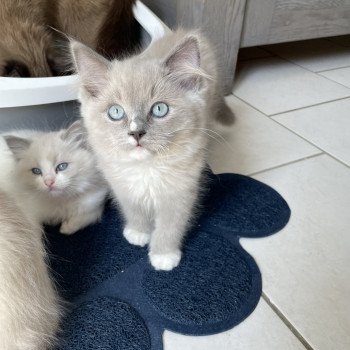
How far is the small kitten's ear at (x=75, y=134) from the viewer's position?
0.92 metres

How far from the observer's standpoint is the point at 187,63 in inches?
27.6

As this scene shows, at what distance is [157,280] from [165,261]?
1.8 inches

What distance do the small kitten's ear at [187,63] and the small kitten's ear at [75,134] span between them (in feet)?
1.04

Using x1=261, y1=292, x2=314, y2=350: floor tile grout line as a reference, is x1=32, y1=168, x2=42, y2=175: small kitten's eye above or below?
above

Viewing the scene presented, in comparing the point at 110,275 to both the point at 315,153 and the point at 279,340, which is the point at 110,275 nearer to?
the point at 279,340

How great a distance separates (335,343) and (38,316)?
56cm

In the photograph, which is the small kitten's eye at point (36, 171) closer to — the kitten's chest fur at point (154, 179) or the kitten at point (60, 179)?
the kitten at point (60, 179)

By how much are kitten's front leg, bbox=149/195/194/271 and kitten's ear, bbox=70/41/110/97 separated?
278 millimetres

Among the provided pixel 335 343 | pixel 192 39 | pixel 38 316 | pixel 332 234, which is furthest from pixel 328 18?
pixel 38 316

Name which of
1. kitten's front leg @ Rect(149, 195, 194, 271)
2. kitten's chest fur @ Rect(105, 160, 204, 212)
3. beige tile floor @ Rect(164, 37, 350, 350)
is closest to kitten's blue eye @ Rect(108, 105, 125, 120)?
kitten's chest fur @ Rect(105, 160, 204, 212)

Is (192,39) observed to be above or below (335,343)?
above

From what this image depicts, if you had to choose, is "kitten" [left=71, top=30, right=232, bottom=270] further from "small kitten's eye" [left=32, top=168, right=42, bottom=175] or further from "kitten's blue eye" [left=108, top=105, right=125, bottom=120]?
"small kitten's eye" [left=32, top=168, right=42, bottom=175]

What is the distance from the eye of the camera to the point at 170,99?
2.33ft

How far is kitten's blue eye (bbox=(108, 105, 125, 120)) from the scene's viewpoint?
0.70 m
